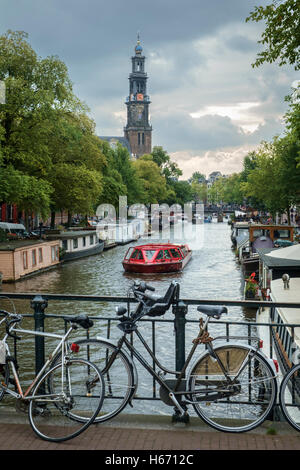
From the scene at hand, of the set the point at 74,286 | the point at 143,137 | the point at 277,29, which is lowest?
the point at 74,286

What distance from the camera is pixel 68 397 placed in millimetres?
5242

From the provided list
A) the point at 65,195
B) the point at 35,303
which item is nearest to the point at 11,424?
the point at 35,303

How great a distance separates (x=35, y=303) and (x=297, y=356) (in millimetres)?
4214

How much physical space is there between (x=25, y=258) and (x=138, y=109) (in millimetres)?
151901

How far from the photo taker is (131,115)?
591 feet

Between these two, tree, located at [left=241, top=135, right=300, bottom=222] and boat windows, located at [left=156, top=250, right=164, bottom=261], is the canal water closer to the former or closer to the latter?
boat windows, located at [left=156, top=250, right=164, bottom=261]

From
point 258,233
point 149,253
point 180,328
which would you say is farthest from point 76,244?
point 180,328

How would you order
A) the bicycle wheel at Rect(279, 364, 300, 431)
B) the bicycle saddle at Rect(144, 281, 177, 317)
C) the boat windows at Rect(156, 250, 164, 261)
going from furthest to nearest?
the boat windows at Rect(156, 250, 164, 261), the bicycle saddle at Rect(144, 281, 177, 317), the bicycle wheel at Rect(279, 364, 300, 431)

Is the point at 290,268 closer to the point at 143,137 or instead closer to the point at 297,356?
the point at 297,356

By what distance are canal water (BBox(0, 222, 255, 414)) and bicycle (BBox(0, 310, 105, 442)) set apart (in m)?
5.27

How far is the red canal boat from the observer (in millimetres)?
36125

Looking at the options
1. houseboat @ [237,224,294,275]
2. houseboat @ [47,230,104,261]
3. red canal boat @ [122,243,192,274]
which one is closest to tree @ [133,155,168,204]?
houseboat @ [47,230,104,261]

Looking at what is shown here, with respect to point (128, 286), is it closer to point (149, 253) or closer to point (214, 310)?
point (149, 253)

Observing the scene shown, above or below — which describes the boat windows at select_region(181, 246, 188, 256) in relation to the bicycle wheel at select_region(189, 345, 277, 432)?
below
